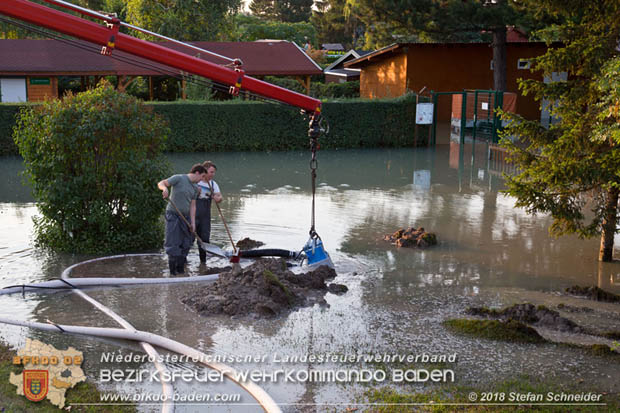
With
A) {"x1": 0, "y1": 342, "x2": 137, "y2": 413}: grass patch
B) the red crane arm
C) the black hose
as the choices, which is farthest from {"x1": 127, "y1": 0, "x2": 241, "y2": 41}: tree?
{"x1": 0, "y1": 342, "x2": 137, "y2": 413}: grass patch

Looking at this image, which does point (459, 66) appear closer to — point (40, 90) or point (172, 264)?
point (40, 90)

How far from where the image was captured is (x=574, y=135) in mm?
10859

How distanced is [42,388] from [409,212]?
10569 mm

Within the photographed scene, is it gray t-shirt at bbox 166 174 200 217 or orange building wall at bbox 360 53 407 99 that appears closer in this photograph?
gray t-shirt at bbox 166 174 200 217

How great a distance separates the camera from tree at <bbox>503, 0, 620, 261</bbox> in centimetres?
1070

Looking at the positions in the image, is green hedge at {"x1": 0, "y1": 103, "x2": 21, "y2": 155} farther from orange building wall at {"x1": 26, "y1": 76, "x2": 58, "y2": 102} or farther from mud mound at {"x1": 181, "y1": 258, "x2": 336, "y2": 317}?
mud mound at {"x1": 181, "y1": 258, "x2": 336, "y2": 317}

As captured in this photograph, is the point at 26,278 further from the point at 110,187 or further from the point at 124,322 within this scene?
the point at 124,322

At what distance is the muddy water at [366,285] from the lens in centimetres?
758

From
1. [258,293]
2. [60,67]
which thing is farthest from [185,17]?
[258,293]

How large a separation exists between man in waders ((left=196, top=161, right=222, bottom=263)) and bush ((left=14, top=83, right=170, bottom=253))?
770 millimetres

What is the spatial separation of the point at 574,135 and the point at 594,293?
2503mm

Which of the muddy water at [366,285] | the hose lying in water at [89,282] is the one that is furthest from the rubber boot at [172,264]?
the hose lying in water at [89,282]

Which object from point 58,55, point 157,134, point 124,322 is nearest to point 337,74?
point 58,55

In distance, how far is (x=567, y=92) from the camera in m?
11.1
